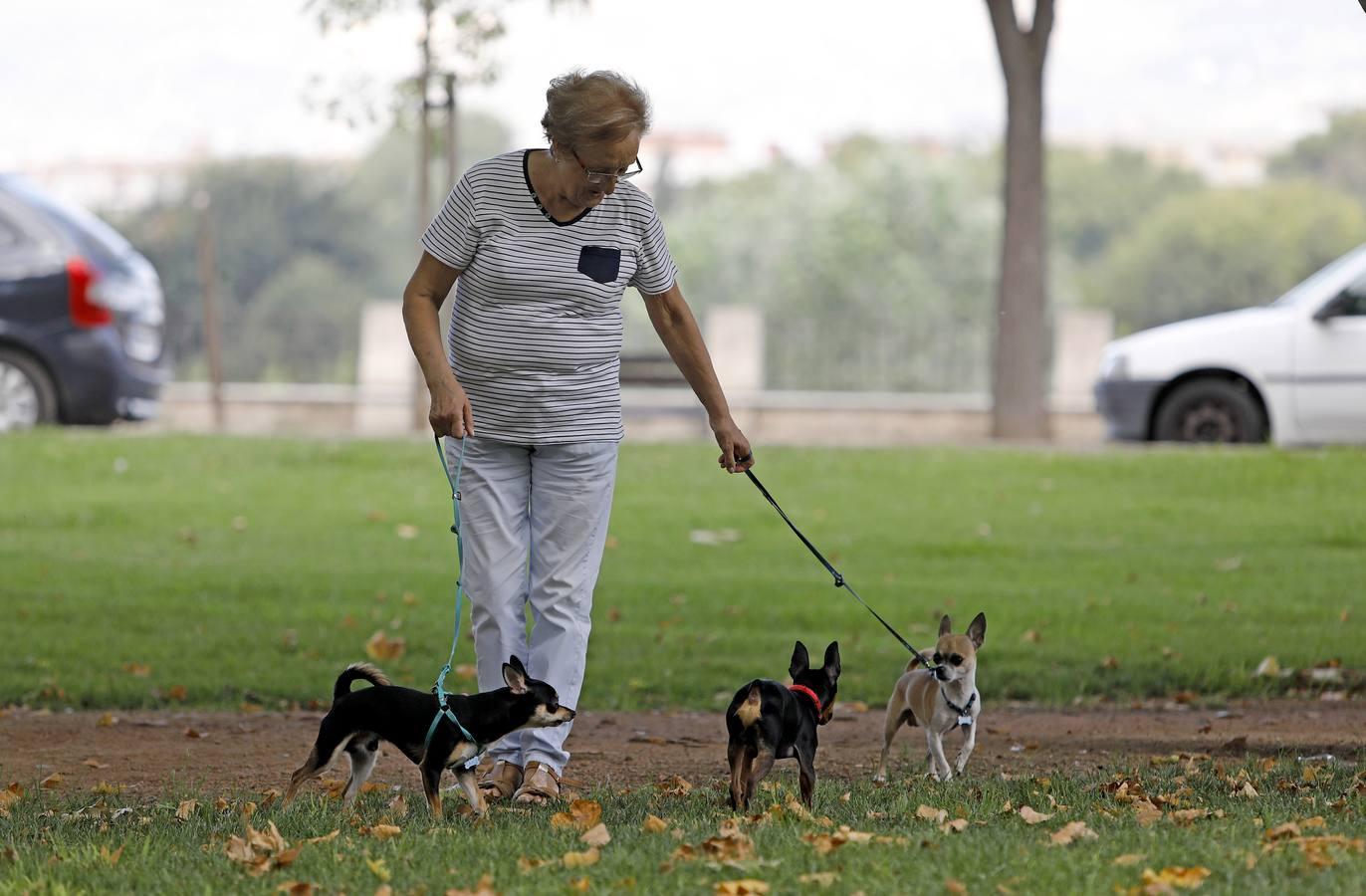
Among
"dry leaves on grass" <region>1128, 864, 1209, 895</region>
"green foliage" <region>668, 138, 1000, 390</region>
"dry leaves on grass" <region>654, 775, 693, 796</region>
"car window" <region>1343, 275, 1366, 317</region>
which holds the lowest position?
"dry leaves on grass" <region>654, 775, 693, 796</region>

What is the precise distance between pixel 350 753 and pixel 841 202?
53.9m

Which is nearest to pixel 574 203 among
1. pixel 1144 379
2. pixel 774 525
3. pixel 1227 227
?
pixel 774 525

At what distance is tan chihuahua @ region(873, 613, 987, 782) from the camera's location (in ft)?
19.6

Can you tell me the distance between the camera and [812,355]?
25312 mm

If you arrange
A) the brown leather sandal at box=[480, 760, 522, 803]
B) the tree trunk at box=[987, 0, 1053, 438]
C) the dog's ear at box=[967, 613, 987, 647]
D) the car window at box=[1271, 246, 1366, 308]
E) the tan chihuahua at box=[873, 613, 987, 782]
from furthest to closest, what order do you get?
the tree trunk at box=[987, 0, 1053, 438] → the car window at box=[1271, 246, 1366, 308] → the dog's ear at box=[967, 613, 987, 647] → the tan chihuahua at box=[873, 613, 987, 782] → the brown leather sandal at box=[480, 760, 522, 803]

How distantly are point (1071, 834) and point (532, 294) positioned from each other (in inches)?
85.6

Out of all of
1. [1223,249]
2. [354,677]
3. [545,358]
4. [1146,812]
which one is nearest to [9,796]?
[354,677]

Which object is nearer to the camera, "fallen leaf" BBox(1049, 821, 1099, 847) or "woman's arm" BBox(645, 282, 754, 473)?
"fallen leaf" BBox(1049, 821, 1099, 847)

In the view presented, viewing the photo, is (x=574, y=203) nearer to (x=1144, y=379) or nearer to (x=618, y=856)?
(x=618, y=856)

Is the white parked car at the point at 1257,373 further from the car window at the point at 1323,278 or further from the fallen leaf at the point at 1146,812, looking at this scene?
the fallen leaf at the point at 1146,812

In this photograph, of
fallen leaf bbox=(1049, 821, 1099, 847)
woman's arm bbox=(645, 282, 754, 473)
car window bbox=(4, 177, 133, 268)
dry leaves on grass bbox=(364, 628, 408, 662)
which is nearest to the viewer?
fallen leaf bbox=(1049, 821, 1099, 847)

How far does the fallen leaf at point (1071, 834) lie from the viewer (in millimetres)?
4512

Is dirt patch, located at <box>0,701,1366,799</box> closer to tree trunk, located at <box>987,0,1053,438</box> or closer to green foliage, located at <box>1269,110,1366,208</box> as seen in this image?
tree trunk, located at <box>987,0,1053,438</box>

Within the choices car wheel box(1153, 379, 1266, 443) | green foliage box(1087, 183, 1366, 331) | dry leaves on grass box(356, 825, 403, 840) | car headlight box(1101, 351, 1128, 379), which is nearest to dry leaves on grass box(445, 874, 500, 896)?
dry leaves on grass box(356, 825, 403, 840)
